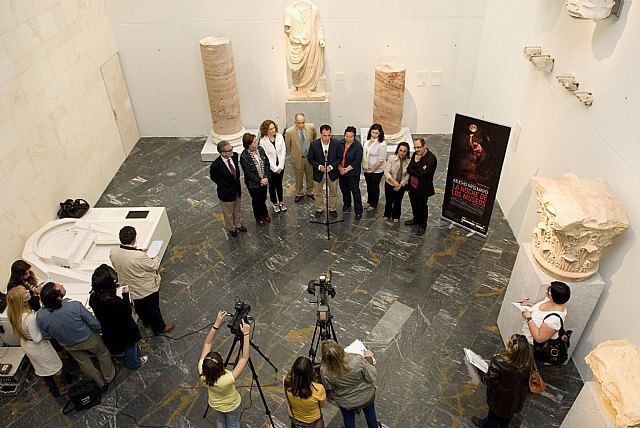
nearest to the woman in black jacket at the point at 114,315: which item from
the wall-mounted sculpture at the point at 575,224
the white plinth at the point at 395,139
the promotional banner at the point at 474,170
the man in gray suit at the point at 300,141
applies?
the man in gray suit at the point at 300,141

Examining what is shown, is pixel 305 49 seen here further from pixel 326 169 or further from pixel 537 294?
pixel 537 294

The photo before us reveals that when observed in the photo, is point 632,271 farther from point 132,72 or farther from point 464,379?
point 132,72

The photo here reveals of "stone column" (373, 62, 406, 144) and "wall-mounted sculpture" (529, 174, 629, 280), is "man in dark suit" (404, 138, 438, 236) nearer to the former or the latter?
"wall-mounted sculpture" (529, 174, 629, 280)

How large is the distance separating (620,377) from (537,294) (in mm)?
1308

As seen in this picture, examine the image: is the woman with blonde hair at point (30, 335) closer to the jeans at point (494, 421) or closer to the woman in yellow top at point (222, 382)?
the woman in yellow top at point (222, 382)

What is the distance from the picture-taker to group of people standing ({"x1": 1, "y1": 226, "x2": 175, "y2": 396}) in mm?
4523

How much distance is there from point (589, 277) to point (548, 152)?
6.55 ft

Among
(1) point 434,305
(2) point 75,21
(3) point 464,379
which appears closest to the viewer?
(3) point 464,379

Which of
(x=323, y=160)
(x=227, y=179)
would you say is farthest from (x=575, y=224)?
(x=227, y=179)

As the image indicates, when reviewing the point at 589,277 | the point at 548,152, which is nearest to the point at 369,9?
the point at 548,152

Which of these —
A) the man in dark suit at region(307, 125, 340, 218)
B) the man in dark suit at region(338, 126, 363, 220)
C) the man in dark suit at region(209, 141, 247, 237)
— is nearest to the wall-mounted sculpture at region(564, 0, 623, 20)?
the man in dark suit at region(338, 126, 363, 220)

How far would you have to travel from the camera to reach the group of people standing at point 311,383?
3682 mm

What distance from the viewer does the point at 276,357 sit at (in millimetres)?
5453

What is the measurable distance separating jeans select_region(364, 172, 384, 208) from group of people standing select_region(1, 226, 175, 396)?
3489 millimetres
